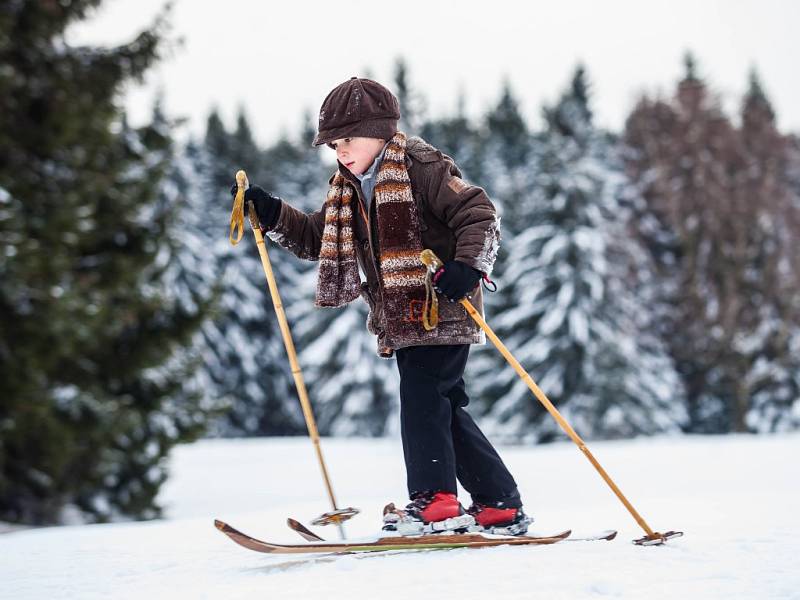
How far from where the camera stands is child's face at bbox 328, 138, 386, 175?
3.51m

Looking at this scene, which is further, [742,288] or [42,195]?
[742,288]

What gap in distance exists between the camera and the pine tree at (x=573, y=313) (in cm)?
2253

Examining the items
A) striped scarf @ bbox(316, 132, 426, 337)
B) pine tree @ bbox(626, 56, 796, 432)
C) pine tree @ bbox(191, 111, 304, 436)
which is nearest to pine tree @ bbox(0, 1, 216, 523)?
striped scarf @ bbox(316, 132, 426, 337)

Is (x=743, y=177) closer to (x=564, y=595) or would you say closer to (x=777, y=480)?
(x=777, y=480)

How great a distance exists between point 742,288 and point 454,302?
24.6 metres

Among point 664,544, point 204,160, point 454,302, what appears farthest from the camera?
point 204,160

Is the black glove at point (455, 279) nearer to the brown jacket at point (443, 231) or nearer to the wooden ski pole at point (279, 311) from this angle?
the brown jacket at point (443, 231)

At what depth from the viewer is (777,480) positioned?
6.97 metres

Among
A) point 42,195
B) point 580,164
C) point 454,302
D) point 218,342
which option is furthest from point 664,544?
point 218,342

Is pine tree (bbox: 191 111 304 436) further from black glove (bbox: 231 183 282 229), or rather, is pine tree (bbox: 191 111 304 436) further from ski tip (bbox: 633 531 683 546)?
ski tip (bbox: 633 531 683 546)

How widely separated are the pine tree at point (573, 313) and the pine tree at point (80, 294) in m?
13.1

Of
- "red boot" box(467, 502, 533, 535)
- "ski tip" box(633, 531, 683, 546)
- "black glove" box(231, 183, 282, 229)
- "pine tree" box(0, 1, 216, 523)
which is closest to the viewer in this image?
"ski tip" box(633, 531, 683, 546)

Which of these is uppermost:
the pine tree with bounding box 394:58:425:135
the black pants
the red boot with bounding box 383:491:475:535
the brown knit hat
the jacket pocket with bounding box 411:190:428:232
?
the pine tree with bounding box 394:58:425:135

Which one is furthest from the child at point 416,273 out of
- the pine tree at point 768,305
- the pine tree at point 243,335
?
the pine tree at point 243,335
